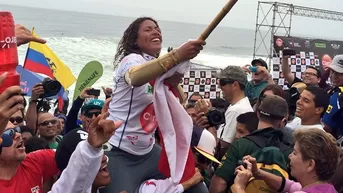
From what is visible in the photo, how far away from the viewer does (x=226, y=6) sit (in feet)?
6.84

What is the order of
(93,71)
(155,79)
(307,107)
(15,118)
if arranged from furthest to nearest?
(93,71), (15,118), (307,107), (155,79)

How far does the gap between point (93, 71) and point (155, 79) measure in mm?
4553

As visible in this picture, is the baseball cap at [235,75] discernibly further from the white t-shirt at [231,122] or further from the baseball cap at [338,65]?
the baseball cap at [338,65]

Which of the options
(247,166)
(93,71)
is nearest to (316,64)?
(93,71)

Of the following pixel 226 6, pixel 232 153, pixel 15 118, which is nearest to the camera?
pixel 226 6

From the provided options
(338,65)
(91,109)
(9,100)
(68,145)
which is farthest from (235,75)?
(9,100)

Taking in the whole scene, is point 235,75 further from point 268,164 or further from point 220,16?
point 220,16

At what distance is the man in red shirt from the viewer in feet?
9.19

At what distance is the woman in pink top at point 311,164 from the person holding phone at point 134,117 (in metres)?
0.59

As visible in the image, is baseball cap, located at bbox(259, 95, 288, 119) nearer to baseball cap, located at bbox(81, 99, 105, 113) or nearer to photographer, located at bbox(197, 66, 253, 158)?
photographer, located at bbox(197, 66, 253, 158)

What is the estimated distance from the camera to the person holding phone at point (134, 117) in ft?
9.16

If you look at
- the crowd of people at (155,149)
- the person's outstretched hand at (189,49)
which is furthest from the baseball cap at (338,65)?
the person's outstretched hand at (189,49)

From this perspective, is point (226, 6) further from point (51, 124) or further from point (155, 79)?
point (51, 124)

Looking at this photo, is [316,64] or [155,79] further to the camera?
[316,64]
